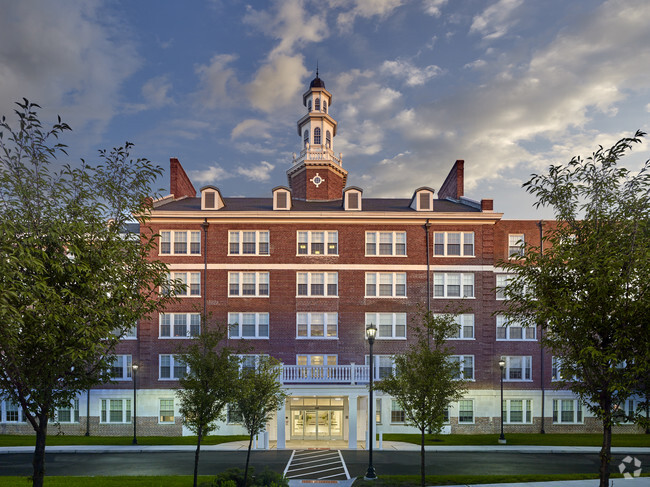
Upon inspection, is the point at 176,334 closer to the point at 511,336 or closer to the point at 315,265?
the point at 315,265

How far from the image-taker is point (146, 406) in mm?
33406

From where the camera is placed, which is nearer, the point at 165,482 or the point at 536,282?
the point at 536,282

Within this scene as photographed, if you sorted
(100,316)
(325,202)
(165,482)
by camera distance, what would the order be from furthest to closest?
1. (325,202)
2. (165,482)
3. (100,316)

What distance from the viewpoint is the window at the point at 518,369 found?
3466 centimetres

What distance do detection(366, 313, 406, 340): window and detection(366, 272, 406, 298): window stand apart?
1515 mm

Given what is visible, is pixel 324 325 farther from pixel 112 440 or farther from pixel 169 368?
pixel 112 440

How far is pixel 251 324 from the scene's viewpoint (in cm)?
3406

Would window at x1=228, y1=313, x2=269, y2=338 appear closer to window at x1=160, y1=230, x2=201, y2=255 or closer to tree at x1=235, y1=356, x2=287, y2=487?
window at x1=160, y1=230, x2=201, y2=255

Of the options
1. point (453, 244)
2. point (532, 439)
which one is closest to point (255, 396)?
point (453, 244)

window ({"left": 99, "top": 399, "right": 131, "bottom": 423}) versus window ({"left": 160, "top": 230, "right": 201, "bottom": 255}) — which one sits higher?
window ({"left": 160, "top": 230, "right": 201, "bottom": 255})

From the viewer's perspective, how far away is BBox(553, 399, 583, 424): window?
34562 mm

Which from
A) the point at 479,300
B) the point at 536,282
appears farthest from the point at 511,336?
the point at 536,282

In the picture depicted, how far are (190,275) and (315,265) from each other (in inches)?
378

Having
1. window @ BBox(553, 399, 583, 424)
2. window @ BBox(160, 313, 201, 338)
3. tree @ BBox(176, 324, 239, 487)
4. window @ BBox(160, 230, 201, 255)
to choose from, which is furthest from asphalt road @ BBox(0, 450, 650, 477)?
window @ BBox(160, 230, 201, 255)
